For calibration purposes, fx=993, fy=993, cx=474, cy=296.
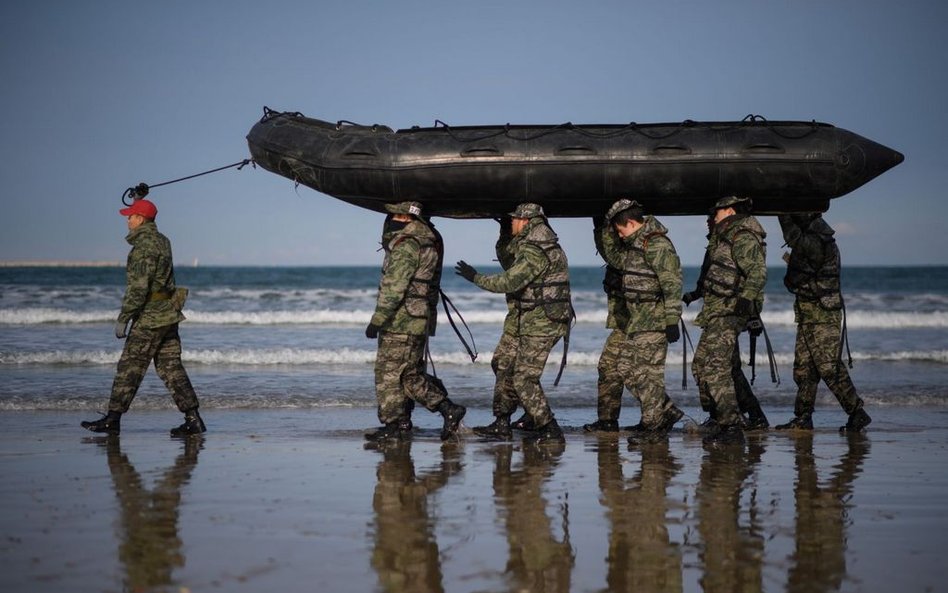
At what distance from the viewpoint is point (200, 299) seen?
108 feet

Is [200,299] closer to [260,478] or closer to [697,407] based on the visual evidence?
[697,407]

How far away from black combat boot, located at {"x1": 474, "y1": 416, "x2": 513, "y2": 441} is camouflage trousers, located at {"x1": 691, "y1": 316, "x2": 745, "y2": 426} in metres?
1.71

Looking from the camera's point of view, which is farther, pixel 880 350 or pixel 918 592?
pixel 880 350

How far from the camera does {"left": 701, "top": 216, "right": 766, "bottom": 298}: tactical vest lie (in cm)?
823

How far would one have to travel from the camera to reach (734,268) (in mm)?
8250

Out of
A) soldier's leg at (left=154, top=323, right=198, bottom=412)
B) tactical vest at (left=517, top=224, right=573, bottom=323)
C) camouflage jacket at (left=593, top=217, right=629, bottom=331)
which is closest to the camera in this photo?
tactical vest at (left=517, top=224, right=573, bottom=323)

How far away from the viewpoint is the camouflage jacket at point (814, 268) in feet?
29.9

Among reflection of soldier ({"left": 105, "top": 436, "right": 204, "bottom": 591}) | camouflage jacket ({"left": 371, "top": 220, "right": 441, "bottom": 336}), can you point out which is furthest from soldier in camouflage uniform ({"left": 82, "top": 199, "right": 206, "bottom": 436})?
camouflage jacket ({"left": 371, "top": 220, "right": 441, "bottom": 336})

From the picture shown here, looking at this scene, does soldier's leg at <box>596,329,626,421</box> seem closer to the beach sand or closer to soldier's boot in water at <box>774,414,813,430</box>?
the beach sand

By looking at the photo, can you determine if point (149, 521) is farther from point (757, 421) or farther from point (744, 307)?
point (757, 421)

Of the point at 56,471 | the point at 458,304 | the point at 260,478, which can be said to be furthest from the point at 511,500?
the point at 458,304

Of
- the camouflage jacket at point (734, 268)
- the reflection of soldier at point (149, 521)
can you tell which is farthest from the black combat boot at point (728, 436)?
the reflection of soldier at point (149, 521)

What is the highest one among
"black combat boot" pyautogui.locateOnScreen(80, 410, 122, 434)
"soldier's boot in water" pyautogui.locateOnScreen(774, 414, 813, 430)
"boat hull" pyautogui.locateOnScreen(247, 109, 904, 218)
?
"boat hull" pyautogui.locateOnScreen(247, 109, 904, 218)

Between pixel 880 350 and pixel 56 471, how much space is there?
15.0m
